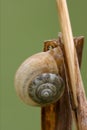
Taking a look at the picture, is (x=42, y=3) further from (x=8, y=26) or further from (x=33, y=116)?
(x=33, y=116)

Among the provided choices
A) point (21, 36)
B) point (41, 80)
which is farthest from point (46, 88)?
point (21, 36)

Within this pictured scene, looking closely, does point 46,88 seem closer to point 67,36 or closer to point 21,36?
point 67,36

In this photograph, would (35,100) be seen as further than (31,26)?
No

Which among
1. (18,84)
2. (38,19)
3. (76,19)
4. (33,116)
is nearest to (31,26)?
(38,19)

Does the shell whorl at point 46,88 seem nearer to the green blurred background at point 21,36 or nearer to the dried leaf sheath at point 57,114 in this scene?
the dried leaf sheath at point 57,114

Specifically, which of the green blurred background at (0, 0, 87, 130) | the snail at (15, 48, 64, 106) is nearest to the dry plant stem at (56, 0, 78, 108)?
the snail at (15, 48, 64, 106)

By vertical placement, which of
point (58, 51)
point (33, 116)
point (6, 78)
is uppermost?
point (58, 51)

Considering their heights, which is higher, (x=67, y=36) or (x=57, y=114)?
(x=67, y=36)

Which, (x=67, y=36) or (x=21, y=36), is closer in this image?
(x=67, y=36)
